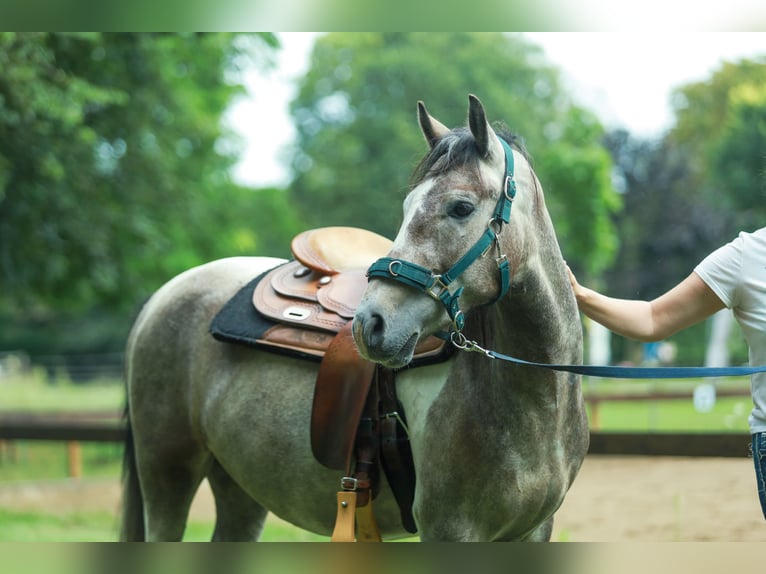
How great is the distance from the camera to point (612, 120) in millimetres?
24344

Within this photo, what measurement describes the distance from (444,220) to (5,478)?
384 inches

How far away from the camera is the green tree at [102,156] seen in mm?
7988

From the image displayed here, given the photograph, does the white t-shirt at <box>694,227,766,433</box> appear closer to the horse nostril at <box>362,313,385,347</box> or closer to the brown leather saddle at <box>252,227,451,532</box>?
the brown leather saddle at <box>252,227,451,532</box>

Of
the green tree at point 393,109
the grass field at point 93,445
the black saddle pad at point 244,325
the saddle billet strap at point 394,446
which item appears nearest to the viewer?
the saddle billet strap at point 394,446

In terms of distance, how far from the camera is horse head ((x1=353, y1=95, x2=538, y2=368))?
2.27 metres

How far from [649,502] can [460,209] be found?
4.75 meters

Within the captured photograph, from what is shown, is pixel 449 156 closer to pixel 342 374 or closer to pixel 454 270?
pixel 454 270

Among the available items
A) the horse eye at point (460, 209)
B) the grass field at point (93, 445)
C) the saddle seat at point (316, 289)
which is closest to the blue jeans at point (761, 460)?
the horse eye at point (460, 209)

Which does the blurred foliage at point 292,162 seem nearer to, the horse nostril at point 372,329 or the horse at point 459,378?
the horse at point 459,378

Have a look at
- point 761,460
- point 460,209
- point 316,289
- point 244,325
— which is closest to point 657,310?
point 761,460

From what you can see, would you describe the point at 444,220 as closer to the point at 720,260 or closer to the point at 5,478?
the point at 720,260

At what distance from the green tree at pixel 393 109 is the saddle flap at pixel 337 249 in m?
15.1

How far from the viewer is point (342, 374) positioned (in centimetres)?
290
